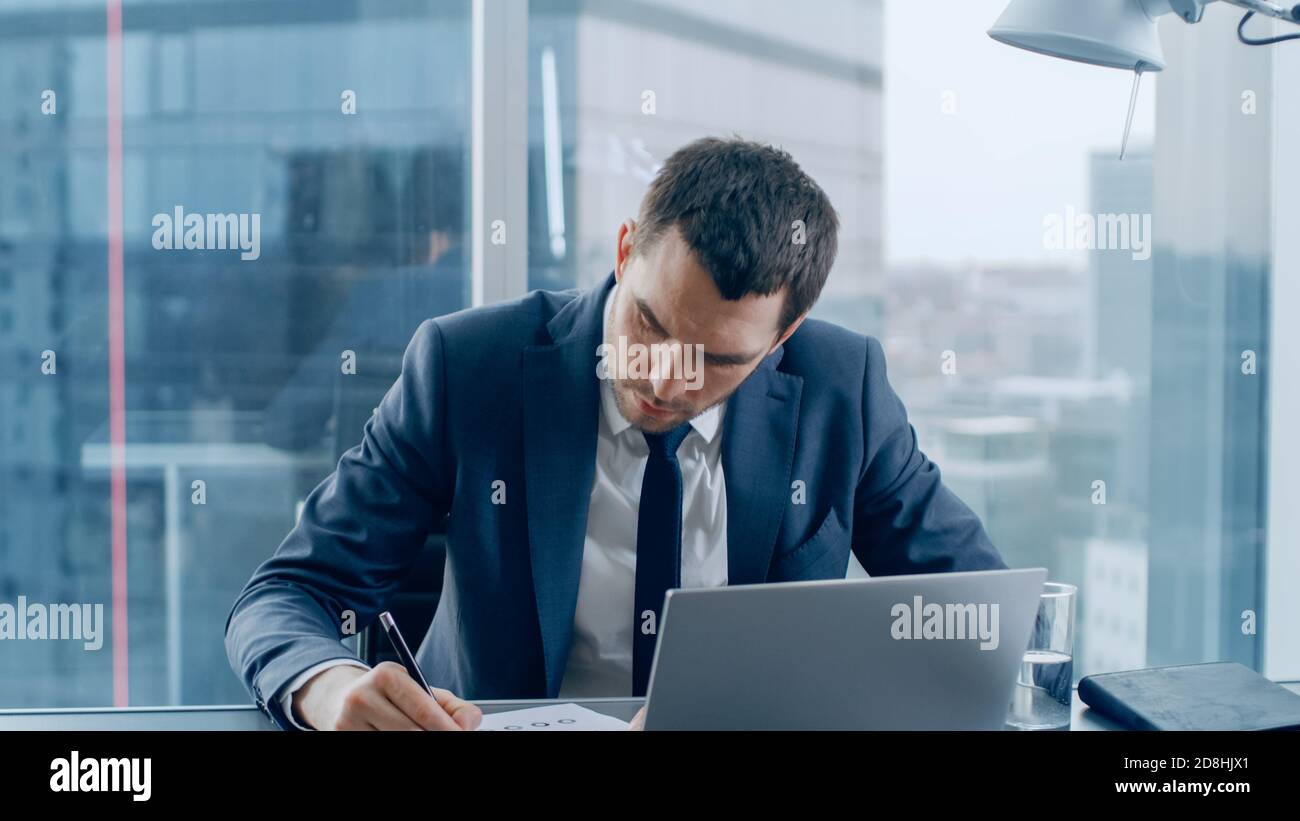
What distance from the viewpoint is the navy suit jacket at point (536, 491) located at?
1315mm

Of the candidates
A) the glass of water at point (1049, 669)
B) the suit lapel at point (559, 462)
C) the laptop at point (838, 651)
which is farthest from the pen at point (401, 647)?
the glass of water at point (1049, 669)

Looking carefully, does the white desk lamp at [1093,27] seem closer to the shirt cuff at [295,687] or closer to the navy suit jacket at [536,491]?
the navy suit jacket at [536,491]

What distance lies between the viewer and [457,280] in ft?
7.40

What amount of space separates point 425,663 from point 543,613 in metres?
0.26

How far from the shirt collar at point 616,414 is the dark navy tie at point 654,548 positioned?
0.09m

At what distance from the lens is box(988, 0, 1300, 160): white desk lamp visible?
3.77ft

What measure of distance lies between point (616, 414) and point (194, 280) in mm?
1221

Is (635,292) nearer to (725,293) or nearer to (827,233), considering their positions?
(725,293)

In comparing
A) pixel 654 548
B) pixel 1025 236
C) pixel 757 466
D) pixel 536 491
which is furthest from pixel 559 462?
pixel 1025 236

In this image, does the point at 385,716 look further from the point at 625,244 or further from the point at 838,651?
the point at 625,244

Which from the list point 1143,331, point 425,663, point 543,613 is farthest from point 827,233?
point 1143,331

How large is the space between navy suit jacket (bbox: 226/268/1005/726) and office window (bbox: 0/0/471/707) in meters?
0.88

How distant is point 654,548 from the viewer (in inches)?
52.5

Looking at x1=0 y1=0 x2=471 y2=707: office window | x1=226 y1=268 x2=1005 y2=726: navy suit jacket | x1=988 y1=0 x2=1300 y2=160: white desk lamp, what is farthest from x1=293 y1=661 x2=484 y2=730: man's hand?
x1=0 y1=0 x2=471 y2=707: office window
